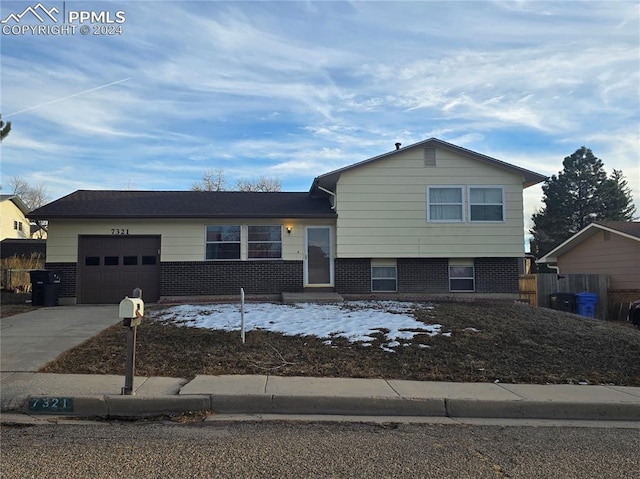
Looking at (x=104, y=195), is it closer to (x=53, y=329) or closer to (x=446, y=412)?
(x=53, y=329)

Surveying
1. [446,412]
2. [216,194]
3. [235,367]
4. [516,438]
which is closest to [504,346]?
[446,412]

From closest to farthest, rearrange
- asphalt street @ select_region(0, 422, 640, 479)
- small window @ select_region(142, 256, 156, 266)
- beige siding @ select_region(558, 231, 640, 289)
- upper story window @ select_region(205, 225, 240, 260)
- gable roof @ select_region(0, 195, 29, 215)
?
asphalt street @ select_region(0, 422, 640, 479) → small window @ select_region(142, 256, 156, 266) → upper story window @ select_region(205, 225, 240, 260) → beige siding @ select_region(558, 231, 640, 289) → gable roof @ select_region(0, 195, 29, 215)

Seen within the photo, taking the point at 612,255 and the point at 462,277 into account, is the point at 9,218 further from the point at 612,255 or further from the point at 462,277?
the point at 612,255

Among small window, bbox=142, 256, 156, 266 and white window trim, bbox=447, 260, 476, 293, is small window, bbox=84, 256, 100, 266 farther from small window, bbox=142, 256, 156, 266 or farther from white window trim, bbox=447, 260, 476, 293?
white window trim, bbox=447, 260, 476, 293

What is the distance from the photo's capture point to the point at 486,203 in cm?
1667

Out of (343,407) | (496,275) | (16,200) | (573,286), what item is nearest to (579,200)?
(573,286)

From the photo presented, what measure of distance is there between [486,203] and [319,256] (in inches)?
235

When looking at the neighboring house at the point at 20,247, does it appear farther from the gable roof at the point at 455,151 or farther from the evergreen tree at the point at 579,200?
the evergreen tree at the point at 579,200

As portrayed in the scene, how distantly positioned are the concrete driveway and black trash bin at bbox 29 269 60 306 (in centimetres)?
52

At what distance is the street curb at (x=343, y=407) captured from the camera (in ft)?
19.6

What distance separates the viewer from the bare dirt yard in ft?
24.7

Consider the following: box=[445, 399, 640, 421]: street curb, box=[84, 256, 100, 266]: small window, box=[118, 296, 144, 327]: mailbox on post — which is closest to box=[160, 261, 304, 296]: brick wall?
box=[84, 256, 100, 266]: small window

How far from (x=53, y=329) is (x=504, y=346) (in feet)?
30.7

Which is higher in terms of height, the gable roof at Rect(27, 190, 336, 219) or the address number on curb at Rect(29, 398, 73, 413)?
the gable roof at Rect(27, 190, 336, 219)
